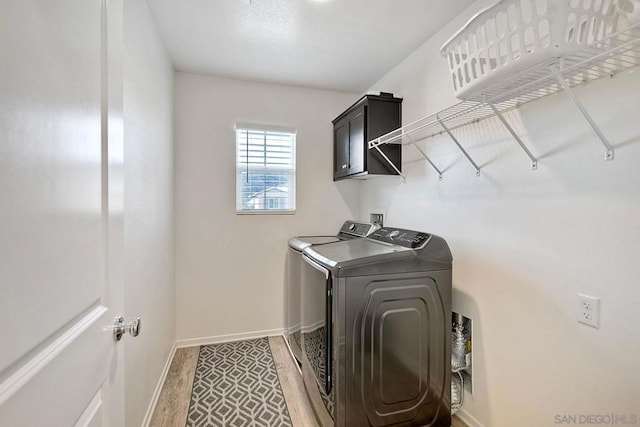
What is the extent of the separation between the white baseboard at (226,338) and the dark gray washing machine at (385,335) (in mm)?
1295

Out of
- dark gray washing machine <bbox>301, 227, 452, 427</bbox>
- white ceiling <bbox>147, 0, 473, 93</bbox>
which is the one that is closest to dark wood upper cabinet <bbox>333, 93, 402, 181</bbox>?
white ceiling <bbox>147, 0, 473, 93</bbox>

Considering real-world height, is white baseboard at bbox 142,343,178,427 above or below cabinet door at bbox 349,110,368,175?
below

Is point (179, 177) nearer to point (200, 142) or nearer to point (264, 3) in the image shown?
point (200, 142)

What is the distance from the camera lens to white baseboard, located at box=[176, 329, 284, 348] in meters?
2.79

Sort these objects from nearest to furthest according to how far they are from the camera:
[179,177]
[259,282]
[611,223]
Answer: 1. [611,223]
2. [179,177]
3. [259,282]

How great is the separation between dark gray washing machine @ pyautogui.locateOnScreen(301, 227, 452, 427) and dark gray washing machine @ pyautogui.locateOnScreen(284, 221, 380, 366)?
0.65m

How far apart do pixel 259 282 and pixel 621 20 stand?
2.90 metres

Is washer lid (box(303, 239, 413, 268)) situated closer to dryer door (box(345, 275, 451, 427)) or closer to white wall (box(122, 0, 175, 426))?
dryer door (box(345, 275, 451, 427))

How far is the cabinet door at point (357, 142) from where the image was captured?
248 centimetres

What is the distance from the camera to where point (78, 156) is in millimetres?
642

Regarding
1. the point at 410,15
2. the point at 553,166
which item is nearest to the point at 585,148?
the point at 553,166

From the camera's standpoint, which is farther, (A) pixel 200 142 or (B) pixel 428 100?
(A) pixel 200 142

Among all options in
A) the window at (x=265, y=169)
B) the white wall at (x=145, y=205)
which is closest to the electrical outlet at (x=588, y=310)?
the white wall at (x=145, y=205)

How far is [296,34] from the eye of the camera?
210 centimetres
